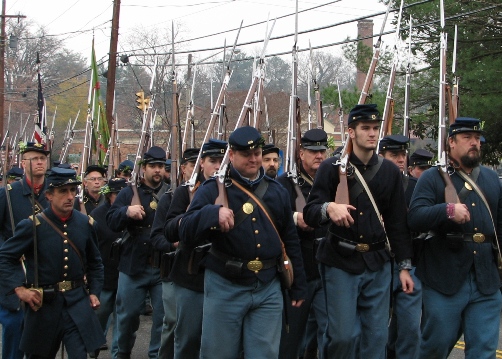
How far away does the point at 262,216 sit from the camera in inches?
247

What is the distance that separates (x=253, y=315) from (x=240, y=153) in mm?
1173

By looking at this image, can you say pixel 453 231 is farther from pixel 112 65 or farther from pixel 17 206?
pixel 112 65

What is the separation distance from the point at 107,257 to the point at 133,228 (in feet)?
3.78

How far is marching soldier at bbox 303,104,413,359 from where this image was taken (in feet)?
21.4

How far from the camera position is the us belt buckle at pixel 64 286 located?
6.98 meters

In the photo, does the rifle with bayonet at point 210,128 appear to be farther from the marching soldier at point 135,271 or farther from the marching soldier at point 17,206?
the marching soldier at point 17,206

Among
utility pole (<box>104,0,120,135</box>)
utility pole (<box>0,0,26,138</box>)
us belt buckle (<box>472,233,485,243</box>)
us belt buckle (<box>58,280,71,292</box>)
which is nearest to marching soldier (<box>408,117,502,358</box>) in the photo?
us belt buckle (<box>472,233,485,243</box>)

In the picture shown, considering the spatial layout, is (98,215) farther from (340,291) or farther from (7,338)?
(340,291)

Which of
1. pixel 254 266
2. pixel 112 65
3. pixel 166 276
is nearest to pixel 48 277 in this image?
pixel 166 276

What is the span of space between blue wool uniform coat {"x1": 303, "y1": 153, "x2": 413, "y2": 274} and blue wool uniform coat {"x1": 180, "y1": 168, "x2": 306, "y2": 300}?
0.87ft

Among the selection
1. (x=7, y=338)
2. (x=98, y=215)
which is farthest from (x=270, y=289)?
(x=98, y=215)

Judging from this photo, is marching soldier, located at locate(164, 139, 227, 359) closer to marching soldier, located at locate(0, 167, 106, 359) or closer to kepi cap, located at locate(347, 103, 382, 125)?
marching soldier, located at locate(0, 167, 106, 359)

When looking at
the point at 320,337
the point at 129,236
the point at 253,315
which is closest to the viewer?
the point at 253,315

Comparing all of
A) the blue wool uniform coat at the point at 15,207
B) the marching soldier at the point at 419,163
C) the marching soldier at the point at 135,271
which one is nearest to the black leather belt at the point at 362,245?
the marching soldier at the point at 135,271
